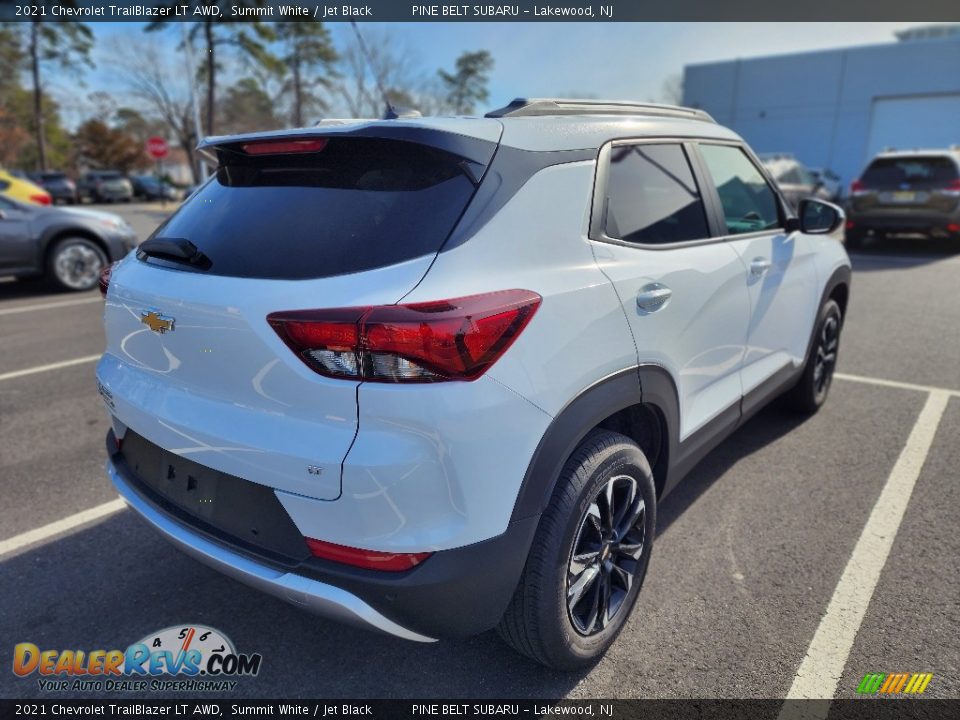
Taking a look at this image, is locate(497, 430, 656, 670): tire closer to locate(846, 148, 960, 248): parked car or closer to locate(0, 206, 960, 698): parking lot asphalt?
locate(0, 206, 960, 698): parking lot asphalt

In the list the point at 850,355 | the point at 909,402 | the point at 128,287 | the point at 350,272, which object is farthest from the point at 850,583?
the point at 850,355

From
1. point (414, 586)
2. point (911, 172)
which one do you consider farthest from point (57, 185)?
point (414, 586)

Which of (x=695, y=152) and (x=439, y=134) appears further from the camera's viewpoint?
(x=695, y=152)

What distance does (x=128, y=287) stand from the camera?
2109mm

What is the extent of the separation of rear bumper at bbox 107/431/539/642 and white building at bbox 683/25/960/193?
44.0m

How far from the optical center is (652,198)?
8.31 ft

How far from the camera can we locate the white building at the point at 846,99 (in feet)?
119

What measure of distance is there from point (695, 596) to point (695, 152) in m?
1.90

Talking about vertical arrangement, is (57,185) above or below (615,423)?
below

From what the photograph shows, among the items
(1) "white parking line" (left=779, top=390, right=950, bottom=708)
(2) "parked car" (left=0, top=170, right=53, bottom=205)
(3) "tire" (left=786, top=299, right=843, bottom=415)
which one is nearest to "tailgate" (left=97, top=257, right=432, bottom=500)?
(1) "white parking line" (left=779, top=390, right=950, bottom=708)

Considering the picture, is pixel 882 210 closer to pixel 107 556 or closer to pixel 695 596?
pixel 695 596

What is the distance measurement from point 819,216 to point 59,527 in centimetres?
425

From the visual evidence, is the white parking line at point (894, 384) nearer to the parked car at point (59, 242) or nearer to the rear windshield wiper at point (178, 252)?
the rear windshield wiper at point (178, 252)

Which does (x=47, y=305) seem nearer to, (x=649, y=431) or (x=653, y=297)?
(x=649, y=431)
